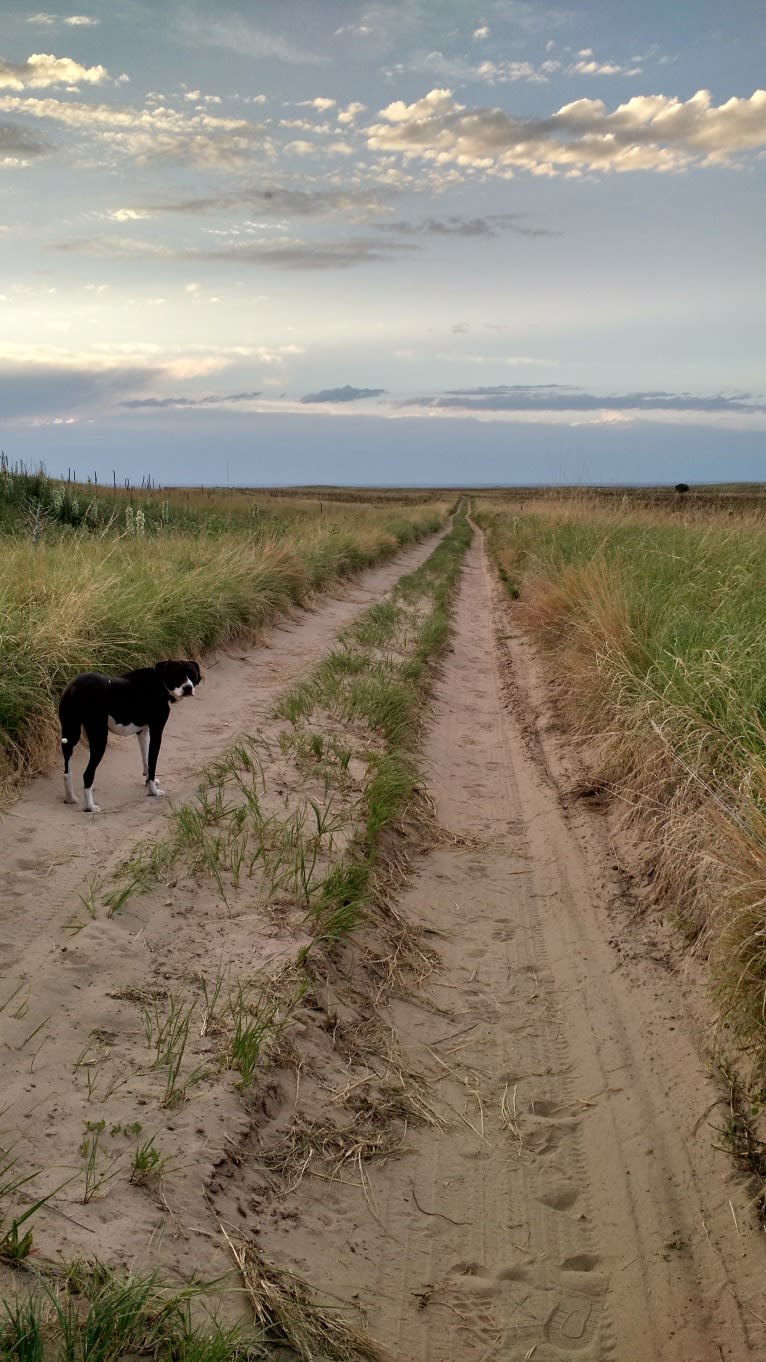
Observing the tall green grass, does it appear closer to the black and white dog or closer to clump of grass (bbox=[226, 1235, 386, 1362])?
the black and white dog

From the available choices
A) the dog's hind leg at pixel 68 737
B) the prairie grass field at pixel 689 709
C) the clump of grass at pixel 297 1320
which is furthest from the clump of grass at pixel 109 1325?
the dog's hind leg at pixel 68 737

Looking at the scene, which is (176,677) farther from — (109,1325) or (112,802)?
(109,1325)

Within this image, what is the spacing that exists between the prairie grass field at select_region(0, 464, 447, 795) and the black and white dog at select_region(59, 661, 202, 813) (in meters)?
0.50

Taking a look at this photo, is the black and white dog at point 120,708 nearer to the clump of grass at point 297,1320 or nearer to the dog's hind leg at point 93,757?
the dog's hind leg at point 93,757

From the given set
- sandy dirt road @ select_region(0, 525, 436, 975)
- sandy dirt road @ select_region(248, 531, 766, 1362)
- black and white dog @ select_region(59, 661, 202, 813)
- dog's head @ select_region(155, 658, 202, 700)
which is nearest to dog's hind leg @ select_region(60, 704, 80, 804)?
black and white dog @ select_region(59, 661, 202, 813)

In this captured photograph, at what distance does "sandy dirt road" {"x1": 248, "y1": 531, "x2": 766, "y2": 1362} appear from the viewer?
2.43m

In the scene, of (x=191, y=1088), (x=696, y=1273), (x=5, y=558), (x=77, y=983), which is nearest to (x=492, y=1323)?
(x=696, y=1273)

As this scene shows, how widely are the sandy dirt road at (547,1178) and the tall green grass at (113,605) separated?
2635 mm

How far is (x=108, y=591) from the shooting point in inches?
305

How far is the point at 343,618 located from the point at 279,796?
743 centimetres

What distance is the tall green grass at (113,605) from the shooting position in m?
5.59

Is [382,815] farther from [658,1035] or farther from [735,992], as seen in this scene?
[735,992]

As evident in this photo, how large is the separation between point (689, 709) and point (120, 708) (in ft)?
10.2

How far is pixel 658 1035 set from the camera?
11.8 feet
